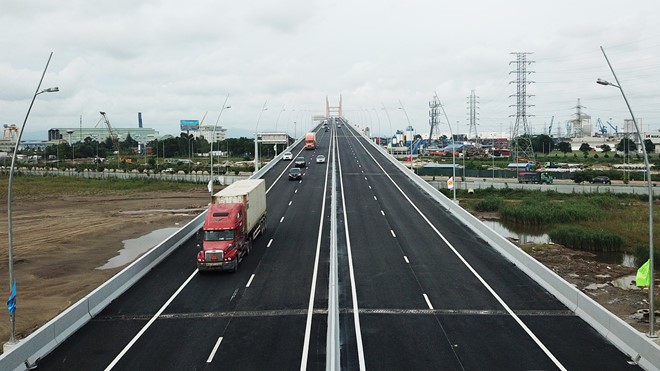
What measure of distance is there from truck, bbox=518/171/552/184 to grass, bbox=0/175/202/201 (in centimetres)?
4789

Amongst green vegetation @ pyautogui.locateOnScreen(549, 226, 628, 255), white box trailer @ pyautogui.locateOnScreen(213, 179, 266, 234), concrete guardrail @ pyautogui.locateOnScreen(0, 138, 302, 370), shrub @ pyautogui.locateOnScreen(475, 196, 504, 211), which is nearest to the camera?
concrete guardrail @ pyautogui.locateOnScreen(0, 138, 302, 370)

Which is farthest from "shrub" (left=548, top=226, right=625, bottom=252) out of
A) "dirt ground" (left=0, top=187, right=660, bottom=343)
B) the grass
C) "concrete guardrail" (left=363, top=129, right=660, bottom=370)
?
the grass

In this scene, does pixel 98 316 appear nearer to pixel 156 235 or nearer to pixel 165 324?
pixel 165 324

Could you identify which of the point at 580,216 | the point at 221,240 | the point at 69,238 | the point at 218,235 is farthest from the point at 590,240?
the point at 69,238

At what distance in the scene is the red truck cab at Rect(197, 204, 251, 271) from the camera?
2606 cm

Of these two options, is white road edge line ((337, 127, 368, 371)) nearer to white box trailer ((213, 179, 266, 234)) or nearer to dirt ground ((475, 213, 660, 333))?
white box trailer ((213, 179, 266, 234))

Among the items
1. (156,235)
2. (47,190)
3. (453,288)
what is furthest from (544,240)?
(47,190)

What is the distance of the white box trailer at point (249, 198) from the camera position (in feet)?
95.1

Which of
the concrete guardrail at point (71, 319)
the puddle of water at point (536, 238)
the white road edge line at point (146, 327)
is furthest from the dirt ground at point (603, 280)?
the concrete guardrail at point (71, 319)

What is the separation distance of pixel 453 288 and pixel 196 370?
12490 millimetres

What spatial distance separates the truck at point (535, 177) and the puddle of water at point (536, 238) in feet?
98.4

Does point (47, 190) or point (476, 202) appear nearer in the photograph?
point (476, 202)

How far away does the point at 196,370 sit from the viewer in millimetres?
16234

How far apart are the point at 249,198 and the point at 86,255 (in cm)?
1446
